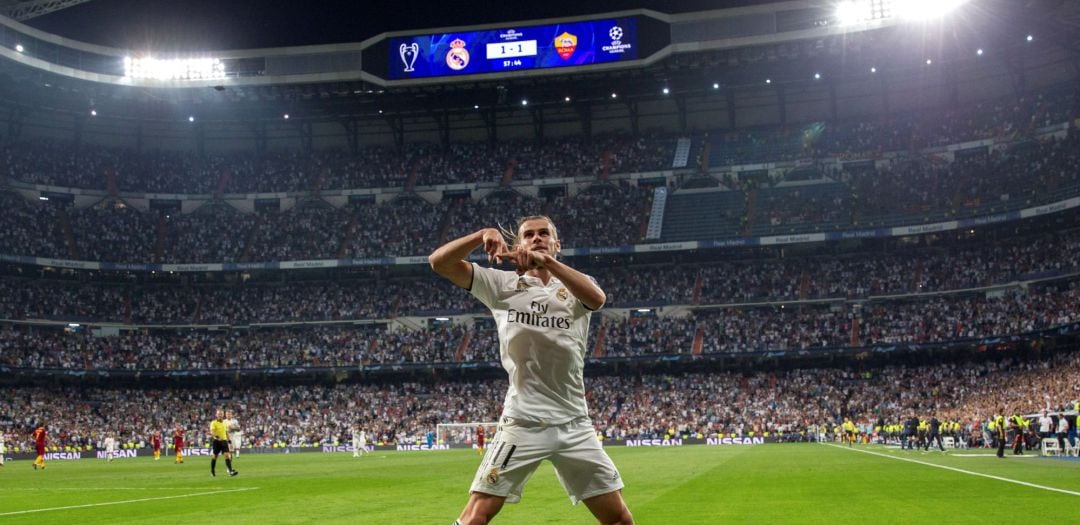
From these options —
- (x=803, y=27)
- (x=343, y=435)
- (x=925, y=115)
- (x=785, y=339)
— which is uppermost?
(x=803, y=27)

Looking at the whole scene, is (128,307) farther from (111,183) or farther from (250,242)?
(111,183)

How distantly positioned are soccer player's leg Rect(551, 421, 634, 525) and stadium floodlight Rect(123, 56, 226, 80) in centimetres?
6968

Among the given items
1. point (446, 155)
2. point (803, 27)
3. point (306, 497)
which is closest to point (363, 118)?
point (446, 155)

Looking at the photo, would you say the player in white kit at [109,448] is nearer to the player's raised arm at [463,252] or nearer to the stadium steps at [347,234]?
the stadium steps at [347,234]

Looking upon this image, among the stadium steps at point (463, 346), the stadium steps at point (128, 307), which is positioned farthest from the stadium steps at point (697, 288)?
the stadium steps at point (128, 307)

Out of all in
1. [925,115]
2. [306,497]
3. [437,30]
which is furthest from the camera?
[925,115]

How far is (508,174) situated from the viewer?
255 feet

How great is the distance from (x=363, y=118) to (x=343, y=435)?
28.5 m

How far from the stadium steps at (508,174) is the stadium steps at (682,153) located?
42.5 feet

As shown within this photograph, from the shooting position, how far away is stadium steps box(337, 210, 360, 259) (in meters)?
73.4

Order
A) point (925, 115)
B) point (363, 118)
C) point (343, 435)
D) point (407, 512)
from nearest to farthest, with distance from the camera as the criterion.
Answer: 1. point (407, 512)
2. point (343, 435)
3. point (925, 115)
4. point (363, 118)

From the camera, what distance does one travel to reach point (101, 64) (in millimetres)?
69375

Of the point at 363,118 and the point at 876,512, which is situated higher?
the point at 363,118

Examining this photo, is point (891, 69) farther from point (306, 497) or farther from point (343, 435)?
point (306, 497)
